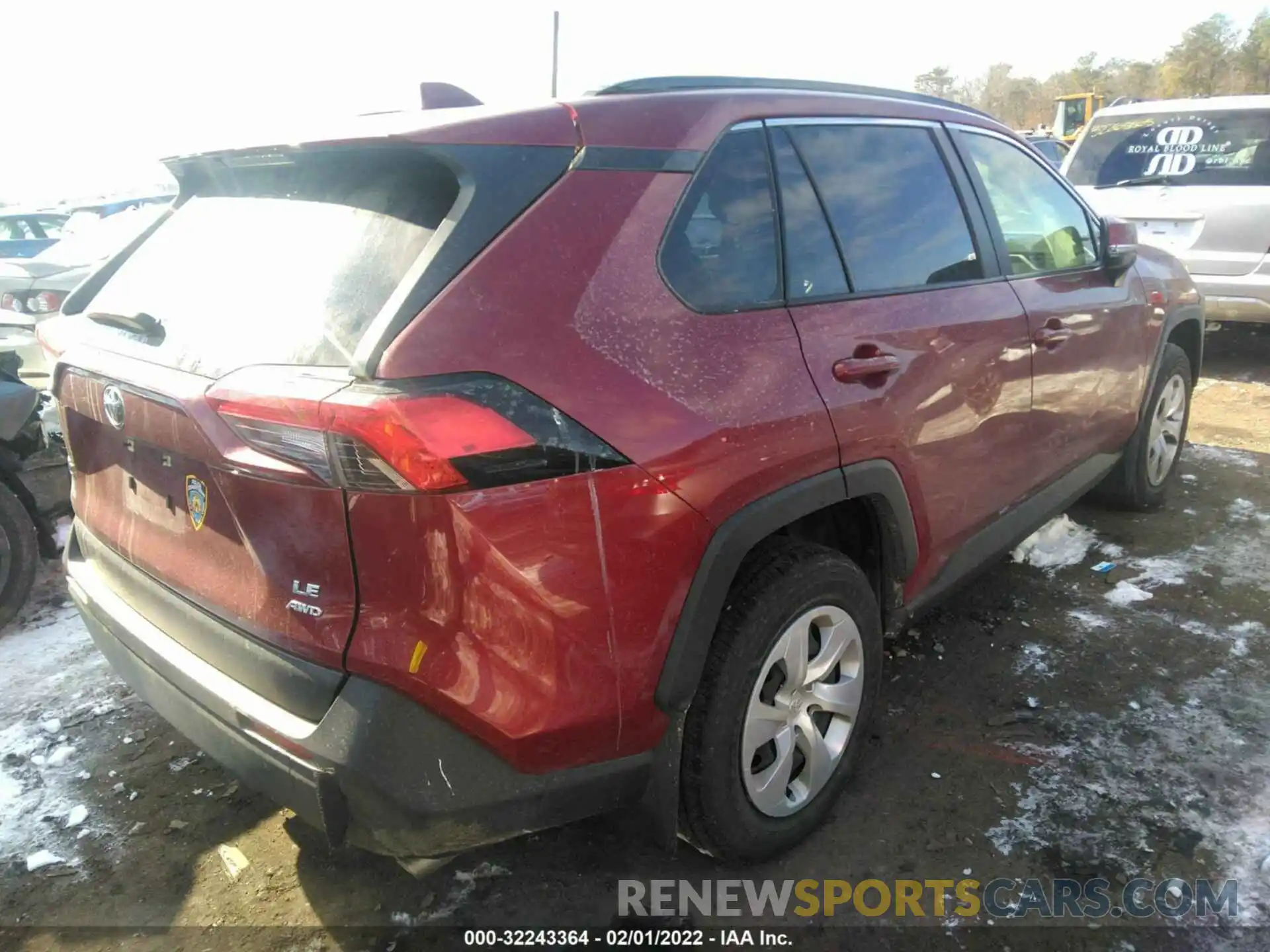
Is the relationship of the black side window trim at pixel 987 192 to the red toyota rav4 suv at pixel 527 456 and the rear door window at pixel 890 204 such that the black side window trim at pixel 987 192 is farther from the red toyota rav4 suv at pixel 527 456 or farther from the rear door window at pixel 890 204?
the red toyota rav4 suv at pixel 527 456

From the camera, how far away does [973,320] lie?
2.73 meters

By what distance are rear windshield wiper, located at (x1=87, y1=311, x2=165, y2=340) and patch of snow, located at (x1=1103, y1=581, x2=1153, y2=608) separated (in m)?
3.60

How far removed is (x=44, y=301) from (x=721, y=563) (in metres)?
7.22

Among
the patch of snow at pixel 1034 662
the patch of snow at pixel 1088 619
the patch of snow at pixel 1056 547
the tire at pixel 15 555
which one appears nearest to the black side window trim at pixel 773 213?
the patch of snow at pixel 1034 662

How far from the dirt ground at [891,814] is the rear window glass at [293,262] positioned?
127cm

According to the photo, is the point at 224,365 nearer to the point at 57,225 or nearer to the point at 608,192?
the point at 608,192

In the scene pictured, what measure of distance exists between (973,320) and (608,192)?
4.55 ft

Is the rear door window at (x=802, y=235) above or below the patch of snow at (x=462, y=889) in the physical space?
above

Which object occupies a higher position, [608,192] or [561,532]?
[608,192]

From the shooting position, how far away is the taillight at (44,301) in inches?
280

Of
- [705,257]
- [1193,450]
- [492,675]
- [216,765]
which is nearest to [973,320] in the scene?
[705,257]

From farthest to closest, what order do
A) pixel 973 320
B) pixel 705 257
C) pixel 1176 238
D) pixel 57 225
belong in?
pixel 57 225 < pixel 1176 238 < pixel 973 320 < pixel 705 257

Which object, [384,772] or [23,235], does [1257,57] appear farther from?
[384,772]

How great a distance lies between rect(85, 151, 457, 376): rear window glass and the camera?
5.64 ft
